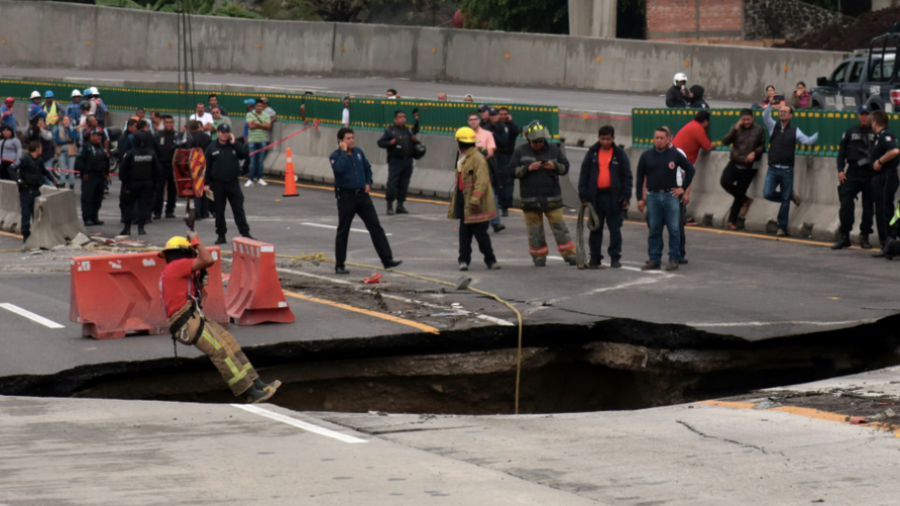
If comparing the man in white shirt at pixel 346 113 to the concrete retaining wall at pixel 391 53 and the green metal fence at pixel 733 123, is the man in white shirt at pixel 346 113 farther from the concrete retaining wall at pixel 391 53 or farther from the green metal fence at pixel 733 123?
the concrete retaining wall at pixel 391 53

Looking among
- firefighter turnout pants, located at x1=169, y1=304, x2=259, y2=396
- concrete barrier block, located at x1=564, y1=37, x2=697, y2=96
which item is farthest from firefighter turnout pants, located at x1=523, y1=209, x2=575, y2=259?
concrete barrier block, located at x1=564, y1=37, x2=697, y2=96

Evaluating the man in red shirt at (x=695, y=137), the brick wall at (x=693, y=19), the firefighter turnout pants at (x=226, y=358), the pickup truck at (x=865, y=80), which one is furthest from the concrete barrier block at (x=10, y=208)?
the brick wall at (x=693, y=19)

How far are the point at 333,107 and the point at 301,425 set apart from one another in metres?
19.0

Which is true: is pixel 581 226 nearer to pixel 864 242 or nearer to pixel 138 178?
pixel 864 242

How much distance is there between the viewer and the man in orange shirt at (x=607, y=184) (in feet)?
51.3

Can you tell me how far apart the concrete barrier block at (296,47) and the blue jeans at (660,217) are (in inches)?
1325

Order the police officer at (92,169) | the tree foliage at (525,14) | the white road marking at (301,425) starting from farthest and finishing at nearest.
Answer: the tree foliage at (525,14)
the police officer at (92,169)
the white road marking at (301,425)

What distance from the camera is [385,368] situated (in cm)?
1235

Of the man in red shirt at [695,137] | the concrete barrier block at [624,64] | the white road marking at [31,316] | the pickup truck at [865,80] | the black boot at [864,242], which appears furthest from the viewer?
the concrete barrier block at [624,64]

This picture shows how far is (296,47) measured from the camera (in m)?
48.5

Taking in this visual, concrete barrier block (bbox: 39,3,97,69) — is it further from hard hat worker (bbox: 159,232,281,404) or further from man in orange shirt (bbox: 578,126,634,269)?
hard hat worker (bbox: 159,232,281,404)

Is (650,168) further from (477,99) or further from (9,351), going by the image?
(477,99)

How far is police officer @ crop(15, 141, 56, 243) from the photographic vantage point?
19.7 meters

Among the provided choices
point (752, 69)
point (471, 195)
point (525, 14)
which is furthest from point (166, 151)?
point (525, 14)
